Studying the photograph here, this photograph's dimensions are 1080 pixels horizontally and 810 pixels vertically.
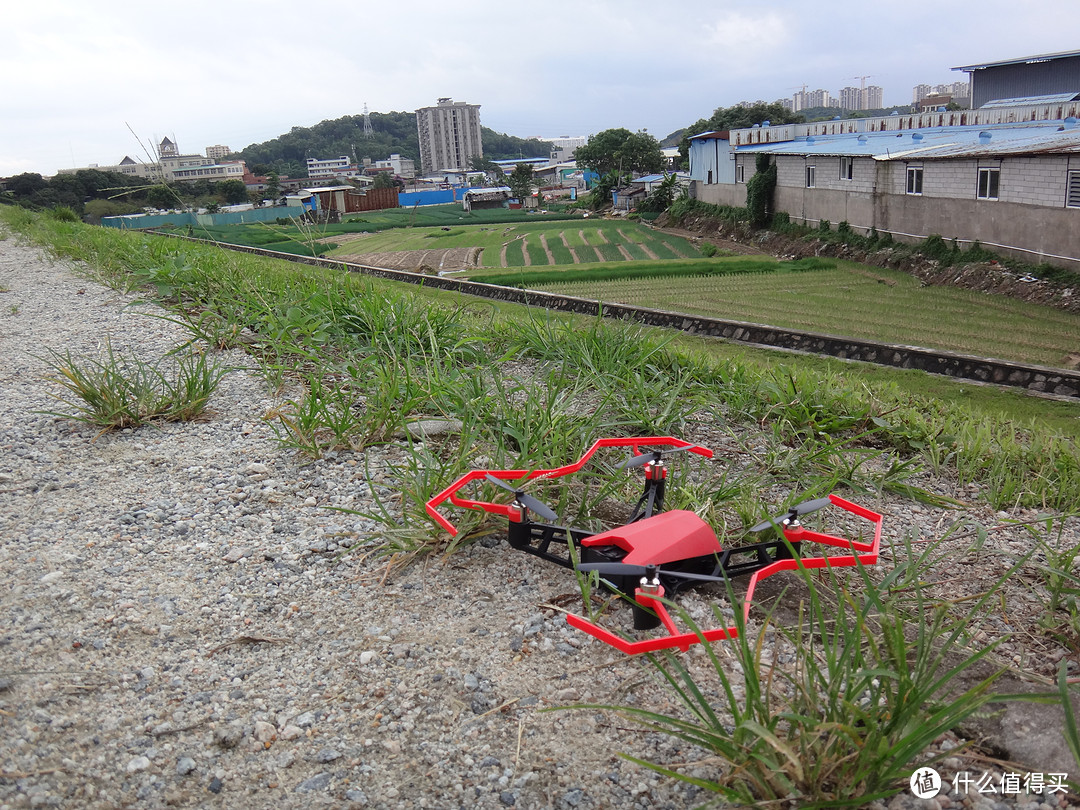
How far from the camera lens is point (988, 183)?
23.6 m

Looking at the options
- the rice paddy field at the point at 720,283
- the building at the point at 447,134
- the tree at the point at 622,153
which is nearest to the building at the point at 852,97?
the building at the point at 447,134

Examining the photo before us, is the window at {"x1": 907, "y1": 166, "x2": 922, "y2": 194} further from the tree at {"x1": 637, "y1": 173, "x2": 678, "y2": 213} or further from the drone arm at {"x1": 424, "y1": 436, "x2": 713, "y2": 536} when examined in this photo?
the drone arm at {"x1": 424, "y1": 436, "x2": 713, "y2": 536}

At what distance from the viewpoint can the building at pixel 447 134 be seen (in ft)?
584

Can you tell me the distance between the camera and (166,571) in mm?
2627

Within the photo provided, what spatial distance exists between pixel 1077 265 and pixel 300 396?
72.9ft

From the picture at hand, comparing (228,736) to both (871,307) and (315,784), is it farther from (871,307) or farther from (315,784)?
(871,307)

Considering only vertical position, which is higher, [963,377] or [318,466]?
[318,466]

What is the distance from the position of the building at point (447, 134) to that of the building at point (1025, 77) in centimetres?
13861

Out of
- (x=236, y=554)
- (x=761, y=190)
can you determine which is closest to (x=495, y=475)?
(x=236, y=554)

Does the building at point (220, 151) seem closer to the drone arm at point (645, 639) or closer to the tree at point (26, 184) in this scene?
the tree at point (26, 184)

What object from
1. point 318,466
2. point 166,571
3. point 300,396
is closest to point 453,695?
point 166,571

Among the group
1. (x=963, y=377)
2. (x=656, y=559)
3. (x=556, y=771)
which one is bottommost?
(x=963, y=377)

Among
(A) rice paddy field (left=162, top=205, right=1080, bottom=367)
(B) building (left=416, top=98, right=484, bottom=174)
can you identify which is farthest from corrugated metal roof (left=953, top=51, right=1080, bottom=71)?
(B) building (left=416, top=98, right=484, bottom=174)

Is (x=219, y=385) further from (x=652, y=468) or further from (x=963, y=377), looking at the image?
(x=963, y=377)
